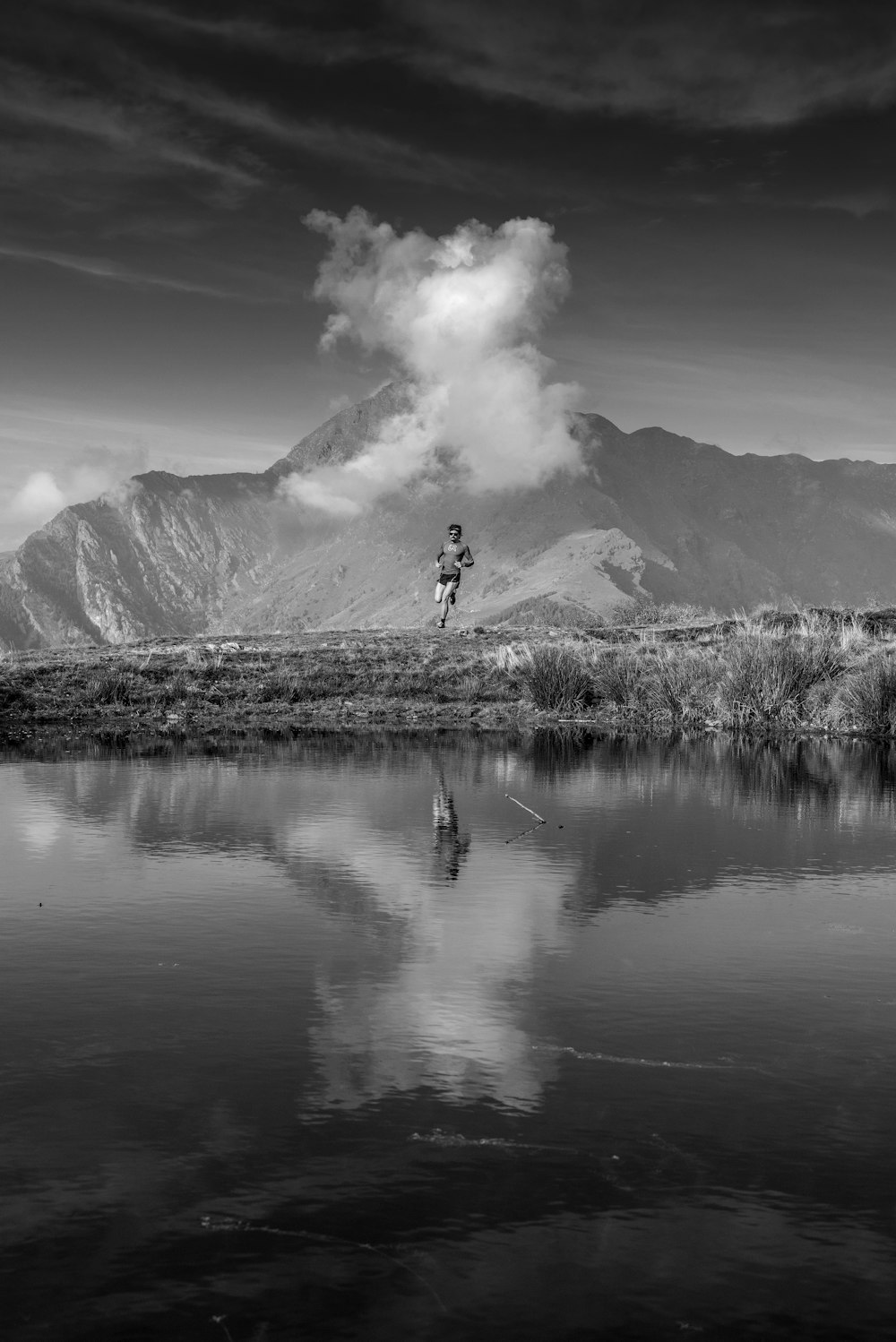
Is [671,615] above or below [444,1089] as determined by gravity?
above

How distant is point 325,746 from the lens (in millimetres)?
26047

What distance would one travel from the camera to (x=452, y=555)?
3822 cm

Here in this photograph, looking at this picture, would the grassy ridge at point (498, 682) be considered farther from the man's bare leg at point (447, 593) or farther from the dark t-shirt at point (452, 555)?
the dark t-shirt at point (452, 555)

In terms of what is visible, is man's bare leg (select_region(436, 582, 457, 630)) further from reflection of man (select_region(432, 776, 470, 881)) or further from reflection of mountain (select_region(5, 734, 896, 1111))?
reflection of man (select_region(432, 776, 470, 881))

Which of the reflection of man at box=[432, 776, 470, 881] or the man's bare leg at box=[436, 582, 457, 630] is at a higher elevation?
the man's bare leg at box=[436, 582, 457, 630]

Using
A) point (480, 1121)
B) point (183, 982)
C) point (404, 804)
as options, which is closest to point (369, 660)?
point (404, 804)

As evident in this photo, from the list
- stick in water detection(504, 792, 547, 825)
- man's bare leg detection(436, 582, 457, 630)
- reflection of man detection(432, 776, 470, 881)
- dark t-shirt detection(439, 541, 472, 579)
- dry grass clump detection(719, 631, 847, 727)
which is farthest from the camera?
man's bare leg detection(436, 582, 457, 630)

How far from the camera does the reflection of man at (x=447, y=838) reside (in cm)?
1348

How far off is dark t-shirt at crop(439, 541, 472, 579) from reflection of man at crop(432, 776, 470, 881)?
761 inches

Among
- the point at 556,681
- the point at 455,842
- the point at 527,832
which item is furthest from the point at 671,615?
the point at 455,842

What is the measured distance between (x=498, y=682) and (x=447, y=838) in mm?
19596

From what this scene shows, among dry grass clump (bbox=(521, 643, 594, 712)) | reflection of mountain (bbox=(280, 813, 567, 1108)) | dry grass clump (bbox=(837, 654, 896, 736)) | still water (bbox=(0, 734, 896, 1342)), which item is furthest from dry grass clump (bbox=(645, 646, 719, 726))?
reflection of mountain (bbox=(280, 813, 567, 1108))

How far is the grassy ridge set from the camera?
102 ft

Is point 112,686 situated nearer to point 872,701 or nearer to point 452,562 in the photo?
point 452,562
